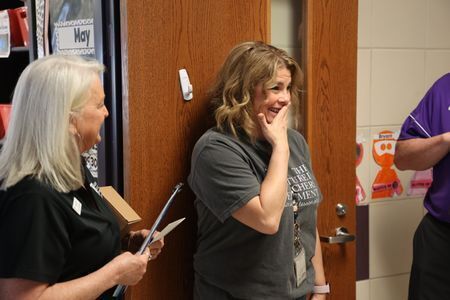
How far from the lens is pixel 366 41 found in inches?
98.7

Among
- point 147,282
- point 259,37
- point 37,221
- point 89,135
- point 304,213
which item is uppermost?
point 259,37

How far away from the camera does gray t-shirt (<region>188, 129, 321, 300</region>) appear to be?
1.65 meters

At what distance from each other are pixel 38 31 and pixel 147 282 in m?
1.12

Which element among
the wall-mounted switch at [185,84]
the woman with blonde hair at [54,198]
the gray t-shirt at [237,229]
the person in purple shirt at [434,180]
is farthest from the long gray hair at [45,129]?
the person in purple shirt at [434,180]

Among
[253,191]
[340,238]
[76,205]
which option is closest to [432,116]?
[340,238]

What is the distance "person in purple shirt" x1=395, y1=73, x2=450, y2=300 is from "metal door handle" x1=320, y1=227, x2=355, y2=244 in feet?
1.00

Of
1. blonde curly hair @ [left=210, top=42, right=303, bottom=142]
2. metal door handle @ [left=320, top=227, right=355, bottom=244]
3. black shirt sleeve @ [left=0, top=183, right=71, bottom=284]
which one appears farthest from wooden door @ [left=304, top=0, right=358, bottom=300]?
black shirt sleeve @ [left=0, top=183, right=71, bottom=284]

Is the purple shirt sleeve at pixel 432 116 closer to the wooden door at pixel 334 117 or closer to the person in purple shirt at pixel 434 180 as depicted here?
the person in purple shirt at pixel 434 180

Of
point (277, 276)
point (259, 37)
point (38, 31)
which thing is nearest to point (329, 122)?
point (259, 37)

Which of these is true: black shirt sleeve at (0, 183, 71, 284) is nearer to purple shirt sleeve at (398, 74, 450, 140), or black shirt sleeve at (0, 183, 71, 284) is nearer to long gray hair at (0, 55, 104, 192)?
long gray hair at (0, 55, 104, 192)

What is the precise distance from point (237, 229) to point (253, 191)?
152mm

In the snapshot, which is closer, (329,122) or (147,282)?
(147,282)

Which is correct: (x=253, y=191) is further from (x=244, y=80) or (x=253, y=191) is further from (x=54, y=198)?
(x=54, y=198)

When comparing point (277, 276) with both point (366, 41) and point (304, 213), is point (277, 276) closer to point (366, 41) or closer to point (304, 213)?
point (304, 213)
